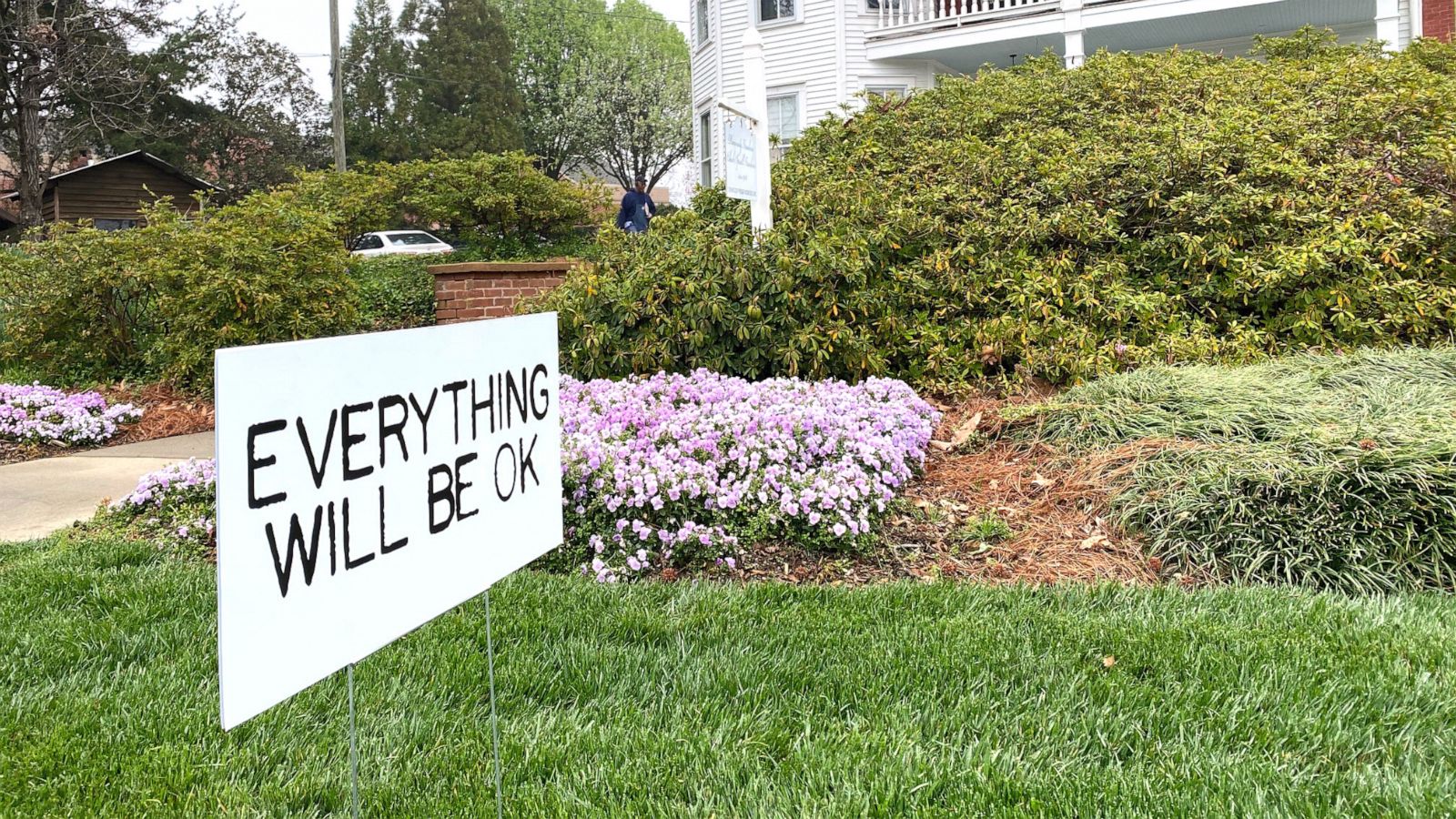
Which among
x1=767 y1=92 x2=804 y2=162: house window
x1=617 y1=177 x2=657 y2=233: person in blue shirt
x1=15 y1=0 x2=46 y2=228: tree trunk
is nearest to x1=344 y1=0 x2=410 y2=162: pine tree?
x1=15 y1=0 x2=46 y2=228: tree trunk

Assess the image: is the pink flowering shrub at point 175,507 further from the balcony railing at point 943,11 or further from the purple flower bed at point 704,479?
the balcony railing at point 943,11

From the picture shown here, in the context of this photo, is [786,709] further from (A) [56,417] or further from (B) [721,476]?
(A) [56,417]

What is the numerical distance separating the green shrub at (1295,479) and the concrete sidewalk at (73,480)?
4968 mm

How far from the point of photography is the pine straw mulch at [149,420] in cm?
696

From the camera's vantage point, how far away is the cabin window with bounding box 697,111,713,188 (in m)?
21.0

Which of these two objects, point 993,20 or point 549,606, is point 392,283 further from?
point 993,20

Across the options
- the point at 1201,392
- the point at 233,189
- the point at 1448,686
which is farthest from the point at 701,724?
the point at 233,189

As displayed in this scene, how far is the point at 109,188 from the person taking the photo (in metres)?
31.3

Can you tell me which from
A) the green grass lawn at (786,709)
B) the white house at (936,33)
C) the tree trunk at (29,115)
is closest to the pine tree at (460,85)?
the tree trunk at (29,115)

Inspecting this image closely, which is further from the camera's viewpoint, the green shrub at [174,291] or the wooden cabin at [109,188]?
the wooden cabin at [109,188]

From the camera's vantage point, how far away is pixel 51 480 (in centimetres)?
591

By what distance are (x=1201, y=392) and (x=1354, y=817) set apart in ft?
10.4

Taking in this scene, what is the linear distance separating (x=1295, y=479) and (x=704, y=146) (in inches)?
738

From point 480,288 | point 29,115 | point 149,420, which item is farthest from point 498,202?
point 29,115
